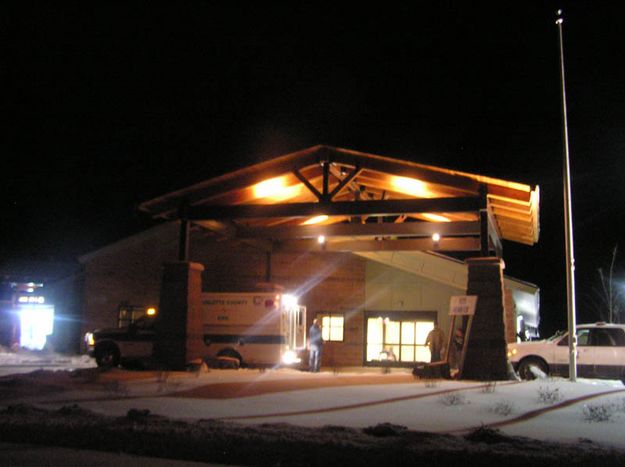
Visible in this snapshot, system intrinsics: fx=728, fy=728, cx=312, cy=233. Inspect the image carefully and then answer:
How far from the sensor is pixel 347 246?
86.9 ft

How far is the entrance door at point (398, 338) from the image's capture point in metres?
28.1

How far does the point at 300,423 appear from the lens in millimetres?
10461

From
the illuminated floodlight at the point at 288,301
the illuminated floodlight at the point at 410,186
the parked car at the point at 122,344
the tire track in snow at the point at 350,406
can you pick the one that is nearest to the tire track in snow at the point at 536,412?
the tire track in snow at the point at 350,406

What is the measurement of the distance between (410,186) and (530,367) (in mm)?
6210

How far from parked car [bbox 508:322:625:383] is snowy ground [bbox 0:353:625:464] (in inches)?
170

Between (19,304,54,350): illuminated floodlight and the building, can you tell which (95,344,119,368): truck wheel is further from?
(19,304,54,350): illuminated floodlight

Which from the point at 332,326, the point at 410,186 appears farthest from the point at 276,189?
the point at 332,326

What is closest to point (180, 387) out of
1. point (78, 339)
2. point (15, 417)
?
point (15, 417)

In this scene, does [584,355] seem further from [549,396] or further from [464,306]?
[549,396]

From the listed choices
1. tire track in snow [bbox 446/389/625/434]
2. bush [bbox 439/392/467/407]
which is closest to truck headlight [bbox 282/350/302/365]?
bush [bbox 439/392/467/407]

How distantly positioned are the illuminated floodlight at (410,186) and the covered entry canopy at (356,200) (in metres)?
0.05

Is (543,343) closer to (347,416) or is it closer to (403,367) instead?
(403,367)

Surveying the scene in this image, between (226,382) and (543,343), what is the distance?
389 inches

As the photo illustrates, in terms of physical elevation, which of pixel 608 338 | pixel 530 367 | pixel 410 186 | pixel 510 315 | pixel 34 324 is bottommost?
pixel 530 367
